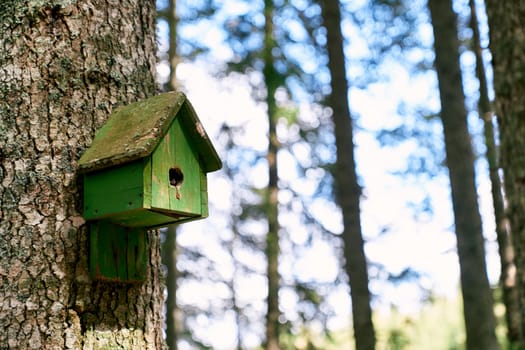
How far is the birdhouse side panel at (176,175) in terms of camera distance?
1950 mm

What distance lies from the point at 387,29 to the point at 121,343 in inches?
359

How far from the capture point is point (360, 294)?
23.1 ft

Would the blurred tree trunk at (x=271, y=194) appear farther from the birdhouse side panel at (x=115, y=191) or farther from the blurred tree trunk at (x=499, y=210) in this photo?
the birdhouse side panel at (x=115, y=191)

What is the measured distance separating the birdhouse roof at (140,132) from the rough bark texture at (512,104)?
2260 mm

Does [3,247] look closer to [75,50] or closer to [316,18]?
[75,50]

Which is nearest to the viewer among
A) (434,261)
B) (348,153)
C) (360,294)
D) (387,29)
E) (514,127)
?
(514,127)

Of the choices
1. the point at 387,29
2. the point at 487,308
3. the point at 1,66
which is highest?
the point at 387,29

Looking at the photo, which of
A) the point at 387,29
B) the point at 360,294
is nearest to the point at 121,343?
the point at 360,294

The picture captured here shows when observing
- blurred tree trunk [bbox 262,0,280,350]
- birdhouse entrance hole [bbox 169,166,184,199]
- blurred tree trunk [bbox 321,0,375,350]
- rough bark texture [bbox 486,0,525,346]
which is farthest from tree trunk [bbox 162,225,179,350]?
birdhouse entrance hole [bbox 169,166,184,199]

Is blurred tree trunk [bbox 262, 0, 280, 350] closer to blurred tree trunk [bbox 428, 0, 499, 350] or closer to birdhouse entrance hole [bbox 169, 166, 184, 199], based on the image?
blurred tree trunk [bbox 428, 0, 499, 350]

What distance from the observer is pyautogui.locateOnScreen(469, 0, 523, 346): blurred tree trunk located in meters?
7.37

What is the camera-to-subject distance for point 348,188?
7.50 metres

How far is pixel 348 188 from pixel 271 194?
299 cm

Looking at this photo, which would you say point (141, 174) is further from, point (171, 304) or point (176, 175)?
point (171, 304)
